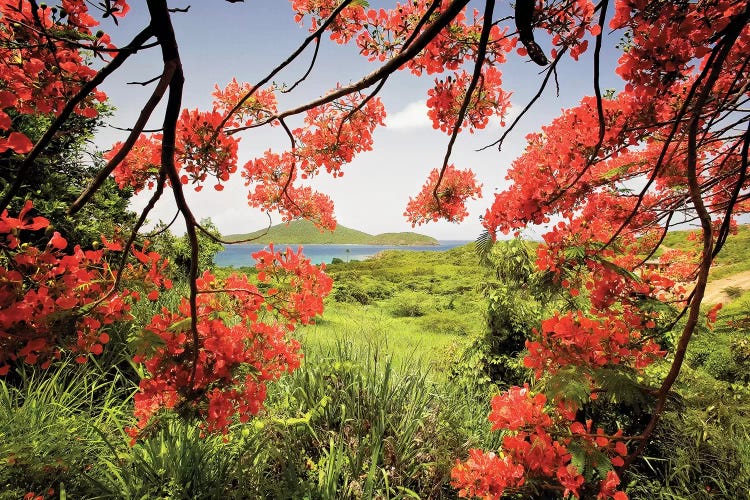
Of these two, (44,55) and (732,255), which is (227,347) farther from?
(732,255)

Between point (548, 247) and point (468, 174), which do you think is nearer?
point (548, 247)

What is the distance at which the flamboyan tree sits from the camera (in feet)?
2.94

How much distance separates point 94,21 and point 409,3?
5.05 feet

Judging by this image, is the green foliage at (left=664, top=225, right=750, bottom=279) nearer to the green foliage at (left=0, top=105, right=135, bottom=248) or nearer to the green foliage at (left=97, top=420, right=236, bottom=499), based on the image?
the green foliage at (left=97, top=420, right=236, bottom=499)

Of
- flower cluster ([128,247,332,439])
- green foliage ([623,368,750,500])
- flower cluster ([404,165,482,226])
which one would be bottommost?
green foliage ([623,368,750,500])

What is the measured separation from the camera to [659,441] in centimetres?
318

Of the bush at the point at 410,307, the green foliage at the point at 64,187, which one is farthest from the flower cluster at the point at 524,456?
the bush at the point at 410,307

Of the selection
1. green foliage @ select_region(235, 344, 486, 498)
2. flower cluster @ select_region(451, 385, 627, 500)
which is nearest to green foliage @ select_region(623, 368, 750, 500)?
green foliage @ select_region(235, 344, 486, 498)

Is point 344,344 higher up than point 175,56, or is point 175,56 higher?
point 175,56

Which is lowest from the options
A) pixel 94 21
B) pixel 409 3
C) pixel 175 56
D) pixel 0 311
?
pixel 0 311

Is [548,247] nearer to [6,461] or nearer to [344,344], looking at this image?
[344,344]

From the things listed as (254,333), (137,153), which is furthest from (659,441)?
(137,153)

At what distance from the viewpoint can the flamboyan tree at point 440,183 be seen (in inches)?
35.3

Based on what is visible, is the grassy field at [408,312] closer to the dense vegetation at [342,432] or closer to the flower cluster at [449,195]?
the dense vegetation at [342,432]
